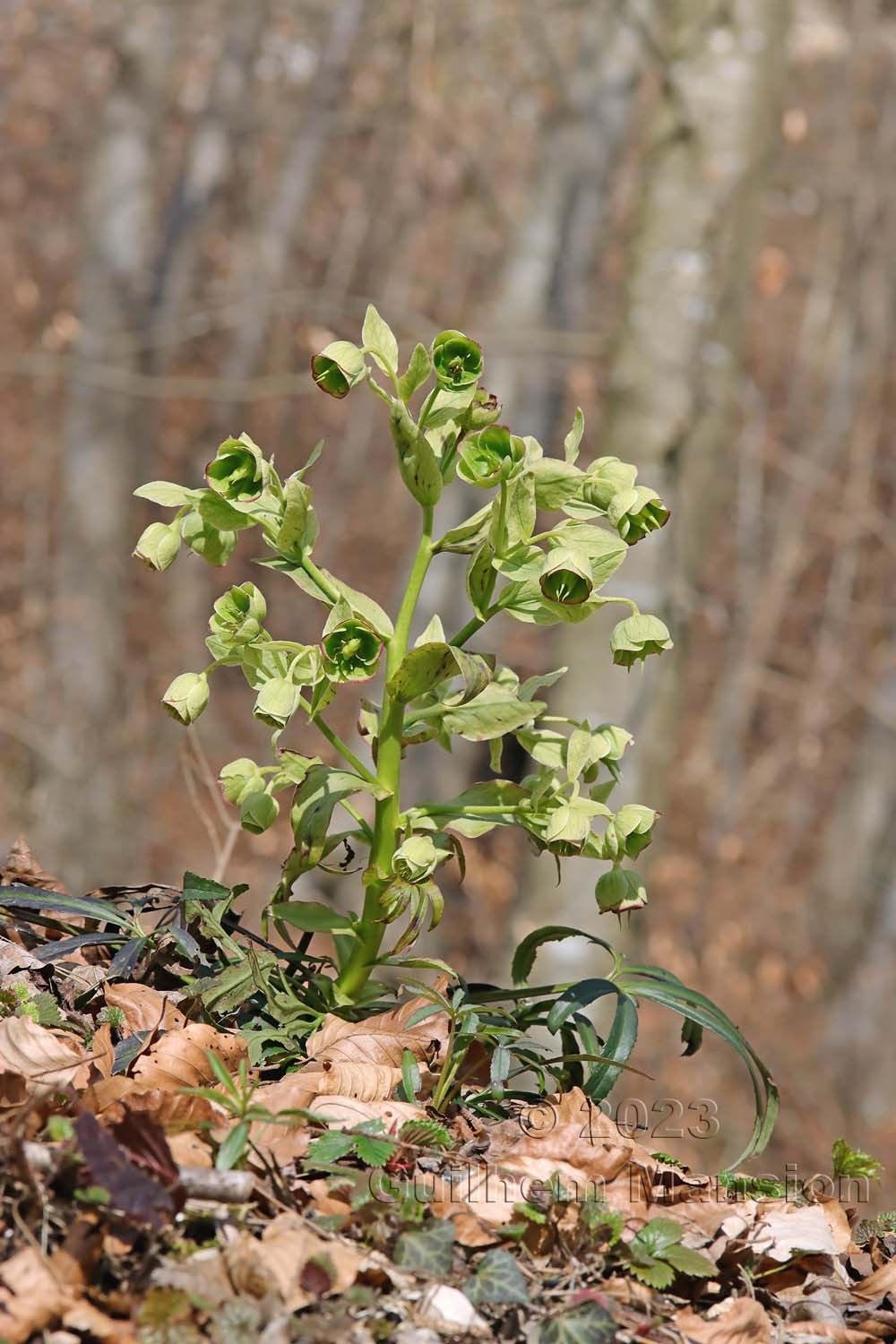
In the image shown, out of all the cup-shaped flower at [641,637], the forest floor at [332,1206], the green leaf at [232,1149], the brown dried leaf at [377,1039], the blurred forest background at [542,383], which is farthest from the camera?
the blurred forest background at [542,383]

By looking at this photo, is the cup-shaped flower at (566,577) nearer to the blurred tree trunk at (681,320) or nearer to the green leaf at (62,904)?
the green leaf at (62,904)

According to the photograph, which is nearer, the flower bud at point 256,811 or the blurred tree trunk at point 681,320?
the flower bud at point 256,811

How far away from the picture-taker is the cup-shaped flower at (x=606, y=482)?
1.64 meters

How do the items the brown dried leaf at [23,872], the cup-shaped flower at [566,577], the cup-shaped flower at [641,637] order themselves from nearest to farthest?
the cup-shaped flower at [566,577], the cup-shaped flower at [641,637], the brown dried leaf at [23,872]

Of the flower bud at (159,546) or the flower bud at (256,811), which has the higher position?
the flower bud at (159,546)

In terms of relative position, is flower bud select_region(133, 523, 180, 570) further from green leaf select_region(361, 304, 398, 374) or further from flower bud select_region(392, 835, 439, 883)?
flower bud select_region(392, 835, 439, 883)

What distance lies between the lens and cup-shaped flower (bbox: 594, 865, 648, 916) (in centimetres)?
171

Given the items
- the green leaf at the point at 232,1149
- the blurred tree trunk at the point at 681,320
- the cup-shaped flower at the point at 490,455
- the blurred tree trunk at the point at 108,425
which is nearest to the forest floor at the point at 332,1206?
the green leaf at the point at 232,1149

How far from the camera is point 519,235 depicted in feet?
25.9

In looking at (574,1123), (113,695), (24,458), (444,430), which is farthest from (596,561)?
(24,458)

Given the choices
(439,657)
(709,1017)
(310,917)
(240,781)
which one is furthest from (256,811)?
(709,1017)

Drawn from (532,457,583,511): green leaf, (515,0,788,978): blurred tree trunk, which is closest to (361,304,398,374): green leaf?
(532,457,583,511): green leaf

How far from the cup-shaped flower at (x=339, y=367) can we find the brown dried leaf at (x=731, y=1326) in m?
1.13

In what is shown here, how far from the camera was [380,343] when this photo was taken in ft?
5.51
